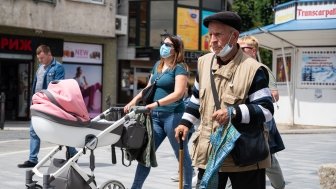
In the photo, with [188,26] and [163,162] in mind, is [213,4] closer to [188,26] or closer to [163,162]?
[188,26]

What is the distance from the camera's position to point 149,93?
20.8ft

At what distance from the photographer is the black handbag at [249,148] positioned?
3.83 m

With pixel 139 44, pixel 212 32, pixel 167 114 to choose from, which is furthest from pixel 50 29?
pixel 212 32

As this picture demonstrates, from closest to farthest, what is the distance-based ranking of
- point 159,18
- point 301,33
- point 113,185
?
point 113,185
point 301,33
point 159,18

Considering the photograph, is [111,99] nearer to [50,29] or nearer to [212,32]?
[50,29]

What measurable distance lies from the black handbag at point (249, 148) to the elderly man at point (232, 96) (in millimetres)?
43

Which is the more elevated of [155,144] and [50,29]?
[50,29]

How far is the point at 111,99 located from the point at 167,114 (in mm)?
19859

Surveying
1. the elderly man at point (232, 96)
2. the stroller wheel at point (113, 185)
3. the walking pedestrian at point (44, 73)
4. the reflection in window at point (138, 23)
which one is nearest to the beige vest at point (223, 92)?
the elderly man at point (232, 96)

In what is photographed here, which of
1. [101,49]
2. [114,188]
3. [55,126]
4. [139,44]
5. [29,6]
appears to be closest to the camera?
[55,126]

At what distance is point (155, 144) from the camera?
627cm

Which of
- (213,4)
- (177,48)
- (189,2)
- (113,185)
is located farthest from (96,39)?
(113,185)

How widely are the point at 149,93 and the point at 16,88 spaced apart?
17105 millimetres

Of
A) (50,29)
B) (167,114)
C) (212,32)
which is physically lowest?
(167,114)
